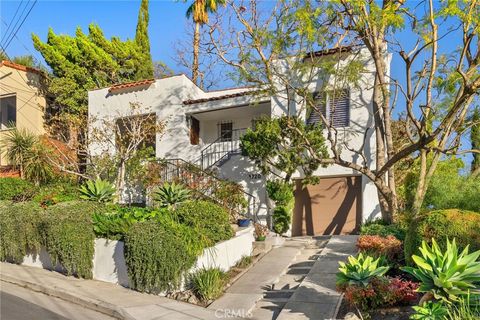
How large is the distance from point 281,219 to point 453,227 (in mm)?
6528

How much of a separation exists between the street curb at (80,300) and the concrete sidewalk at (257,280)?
1.70m

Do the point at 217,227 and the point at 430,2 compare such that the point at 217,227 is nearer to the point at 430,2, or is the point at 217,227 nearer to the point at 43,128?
the point at 430,2

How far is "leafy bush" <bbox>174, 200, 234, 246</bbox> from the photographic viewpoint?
9547mm

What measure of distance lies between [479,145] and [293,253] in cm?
745

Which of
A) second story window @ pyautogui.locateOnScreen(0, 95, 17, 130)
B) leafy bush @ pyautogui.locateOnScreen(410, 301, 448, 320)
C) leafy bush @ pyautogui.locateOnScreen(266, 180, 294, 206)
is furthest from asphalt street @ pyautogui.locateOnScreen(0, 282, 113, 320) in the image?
second story window @ pyautogui.locateOnScreen(0, 95, 17, 130)

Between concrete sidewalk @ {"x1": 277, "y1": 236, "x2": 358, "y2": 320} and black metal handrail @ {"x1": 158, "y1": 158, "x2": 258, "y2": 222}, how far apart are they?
429 cm

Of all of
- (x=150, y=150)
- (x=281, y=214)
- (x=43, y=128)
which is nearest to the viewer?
(x=281, y=214)

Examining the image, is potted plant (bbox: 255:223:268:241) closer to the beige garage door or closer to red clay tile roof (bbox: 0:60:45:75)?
the beige garage door

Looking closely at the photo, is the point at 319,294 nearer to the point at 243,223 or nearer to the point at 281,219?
the point at 243,223

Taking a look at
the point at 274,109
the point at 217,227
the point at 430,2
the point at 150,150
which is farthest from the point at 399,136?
the point at 150,150

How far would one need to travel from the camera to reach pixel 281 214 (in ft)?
42.2

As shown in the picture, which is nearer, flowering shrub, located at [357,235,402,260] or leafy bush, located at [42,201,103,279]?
flowering shrub, located at [357,235,402,260]

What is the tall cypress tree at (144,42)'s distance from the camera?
23428 millimetres

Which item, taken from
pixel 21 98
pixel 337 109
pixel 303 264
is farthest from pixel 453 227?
pixel 21 98
